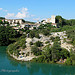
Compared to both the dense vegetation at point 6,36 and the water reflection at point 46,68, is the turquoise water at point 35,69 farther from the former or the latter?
the dense vegetation at point 6,36

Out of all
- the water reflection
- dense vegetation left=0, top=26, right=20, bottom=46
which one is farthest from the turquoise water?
dense vegetation left=0, top=26, right=20, bottom=46

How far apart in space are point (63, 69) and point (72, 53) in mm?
4390

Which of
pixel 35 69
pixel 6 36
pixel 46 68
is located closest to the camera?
pixel 35 69

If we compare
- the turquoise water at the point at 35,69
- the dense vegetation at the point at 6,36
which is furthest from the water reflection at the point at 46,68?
the dense vegetation at the point at 6,36

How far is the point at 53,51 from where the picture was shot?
72.7 feet

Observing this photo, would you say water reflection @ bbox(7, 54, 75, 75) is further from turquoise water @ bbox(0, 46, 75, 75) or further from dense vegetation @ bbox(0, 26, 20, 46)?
dense vegetation @ bbox(0, 26, 20, 46)

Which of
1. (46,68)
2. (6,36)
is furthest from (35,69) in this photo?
(6,36)

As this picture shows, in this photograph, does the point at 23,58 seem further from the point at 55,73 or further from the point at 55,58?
the point at 55,73

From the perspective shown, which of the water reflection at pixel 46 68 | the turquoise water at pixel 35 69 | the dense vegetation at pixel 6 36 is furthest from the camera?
the dense vegetation at pixel 6 36

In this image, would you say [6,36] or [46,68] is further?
[6,36]

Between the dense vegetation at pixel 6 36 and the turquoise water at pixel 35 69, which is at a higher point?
the dense vegetation at pixel 6 36

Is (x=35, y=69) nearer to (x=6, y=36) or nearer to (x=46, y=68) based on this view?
(x=46, y=68)

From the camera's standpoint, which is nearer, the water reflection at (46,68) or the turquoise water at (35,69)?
the turquoise water at (35,69)

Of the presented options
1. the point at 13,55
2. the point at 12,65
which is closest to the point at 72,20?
the point at 13,55
